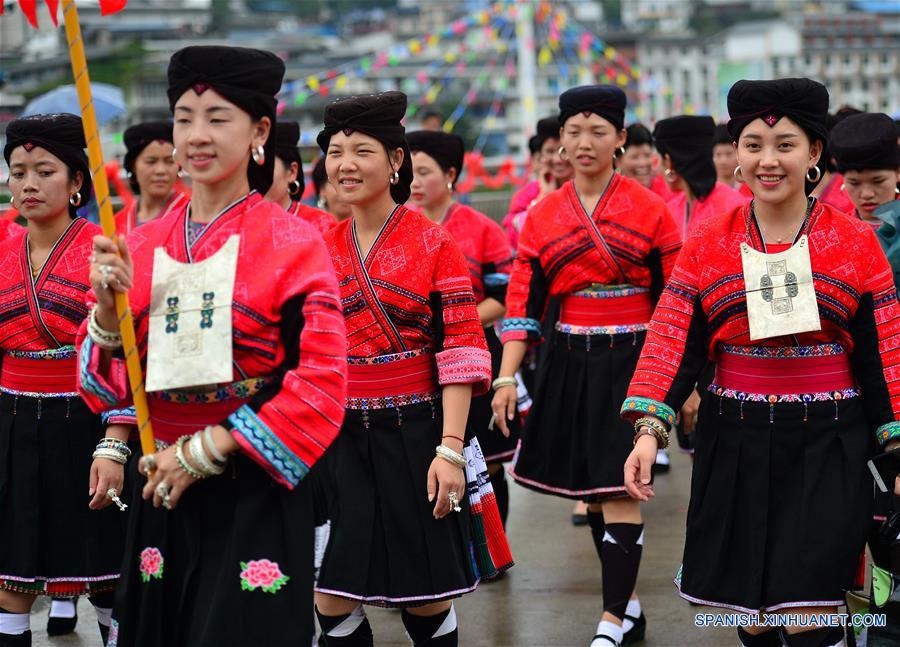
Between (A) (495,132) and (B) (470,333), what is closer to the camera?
(B) (470,333)

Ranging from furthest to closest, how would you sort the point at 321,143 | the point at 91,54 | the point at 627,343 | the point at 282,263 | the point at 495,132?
the point at 495,132 → the point at 91,54 → the point at 627,343 → the point at 321,143 → the point at 282,263

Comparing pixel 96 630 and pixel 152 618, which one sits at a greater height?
pixel 152 618

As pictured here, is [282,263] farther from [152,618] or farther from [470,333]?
[470,333]

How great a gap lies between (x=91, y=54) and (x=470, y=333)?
171 ft

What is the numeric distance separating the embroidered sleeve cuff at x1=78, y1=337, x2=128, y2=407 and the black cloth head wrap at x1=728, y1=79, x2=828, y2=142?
1.82 m

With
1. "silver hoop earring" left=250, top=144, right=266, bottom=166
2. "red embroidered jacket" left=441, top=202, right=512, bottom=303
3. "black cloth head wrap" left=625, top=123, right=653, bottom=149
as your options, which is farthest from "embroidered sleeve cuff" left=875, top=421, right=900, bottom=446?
"black cloth head wrap" left=625, top=123, right=653, bottom=149

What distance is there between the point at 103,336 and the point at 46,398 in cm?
139

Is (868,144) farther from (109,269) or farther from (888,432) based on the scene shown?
(109,269)

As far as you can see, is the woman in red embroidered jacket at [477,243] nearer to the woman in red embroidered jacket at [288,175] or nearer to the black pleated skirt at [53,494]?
the woman in red embroidered jacket at [288,175]

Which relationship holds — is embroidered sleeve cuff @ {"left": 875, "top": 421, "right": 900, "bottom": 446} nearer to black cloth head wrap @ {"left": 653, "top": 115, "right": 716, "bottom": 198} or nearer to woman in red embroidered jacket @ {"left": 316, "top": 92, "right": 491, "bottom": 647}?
woman in red embroidered jacket @ {"left": 316, "top": 92, "right": 491, "bottom": 647}

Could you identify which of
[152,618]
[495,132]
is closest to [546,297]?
[152,618]

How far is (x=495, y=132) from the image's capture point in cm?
6500

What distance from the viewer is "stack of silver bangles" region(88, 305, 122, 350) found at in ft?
9.57

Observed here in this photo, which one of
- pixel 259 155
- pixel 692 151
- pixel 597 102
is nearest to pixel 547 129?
pixel 692 151
